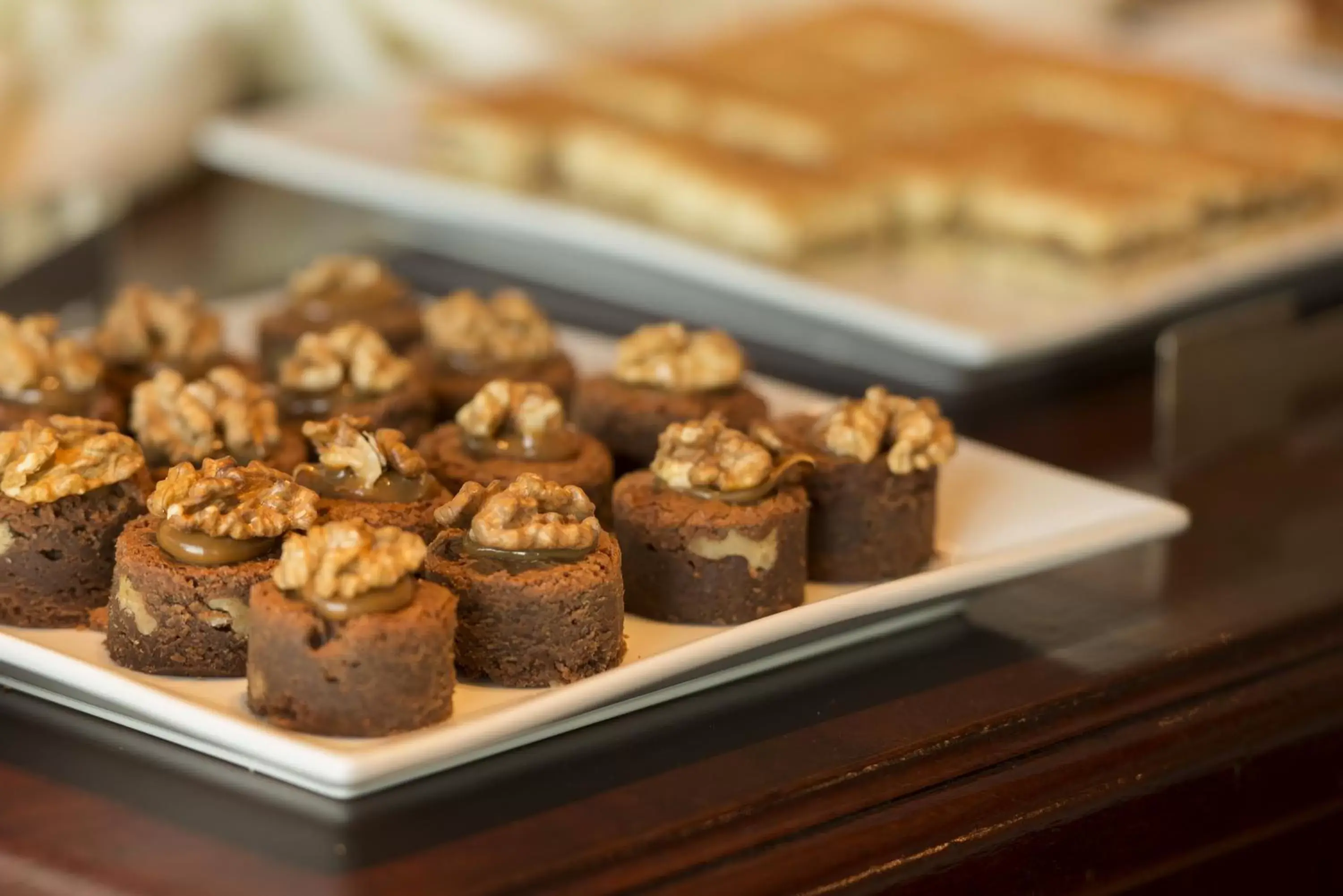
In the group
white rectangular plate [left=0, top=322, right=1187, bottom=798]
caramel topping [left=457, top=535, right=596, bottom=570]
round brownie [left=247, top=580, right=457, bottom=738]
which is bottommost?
white rectangular plate [left=0, top=322, right=1187, bottom=798]

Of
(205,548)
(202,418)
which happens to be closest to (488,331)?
(202,418)

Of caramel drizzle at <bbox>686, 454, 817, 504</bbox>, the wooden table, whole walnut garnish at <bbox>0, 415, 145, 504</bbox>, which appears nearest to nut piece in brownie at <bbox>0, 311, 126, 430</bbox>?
whole walnut garnish at <bbox>0, 415, 145, 504</bbox>

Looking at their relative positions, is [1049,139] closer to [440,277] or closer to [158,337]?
[440,277]

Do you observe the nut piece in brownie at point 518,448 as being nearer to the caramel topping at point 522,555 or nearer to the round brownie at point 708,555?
the round brownie at point 708,555

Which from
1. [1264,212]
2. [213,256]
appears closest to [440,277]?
[213,256]

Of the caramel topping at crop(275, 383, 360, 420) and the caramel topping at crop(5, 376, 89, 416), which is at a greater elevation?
the caramel topping at crop(5, 376, 89, 416)

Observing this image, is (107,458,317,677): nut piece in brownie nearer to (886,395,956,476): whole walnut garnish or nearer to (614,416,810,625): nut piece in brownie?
(614,416,810,625): nut piece in brownie

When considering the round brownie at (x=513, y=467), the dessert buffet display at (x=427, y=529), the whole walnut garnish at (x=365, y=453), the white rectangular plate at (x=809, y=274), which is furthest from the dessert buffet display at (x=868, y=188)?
the whole walnut garnish at (x=365, y=453)

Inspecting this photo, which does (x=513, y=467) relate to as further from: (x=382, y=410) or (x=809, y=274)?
(x=809, y=274)
